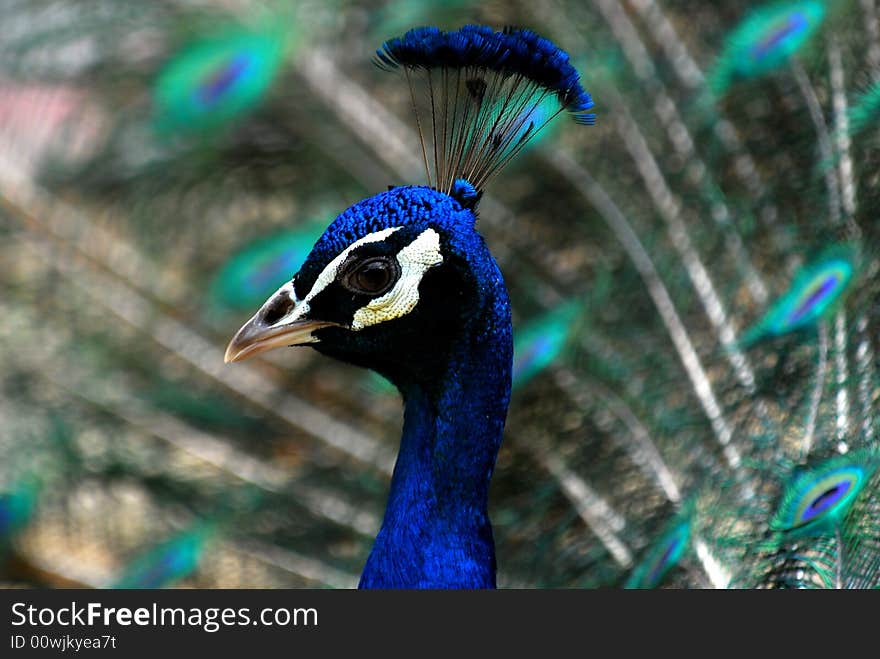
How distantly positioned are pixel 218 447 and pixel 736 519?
2.41 ft

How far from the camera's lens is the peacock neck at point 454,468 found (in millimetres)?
1018

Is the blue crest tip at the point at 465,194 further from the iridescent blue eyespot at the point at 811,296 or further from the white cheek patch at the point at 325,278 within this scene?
the iridescent blue eyespot at the point at 811,296

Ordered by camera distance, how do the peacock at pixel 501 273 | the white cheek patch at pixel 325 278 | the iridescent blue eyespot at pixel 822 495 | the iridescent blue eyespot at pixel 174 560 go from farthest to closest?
1. the iridescent blue eyespot at pixel 174 560
2. the peacock at pixel 501 273
3. the iridescent blue eyespot at pixel 822 495
4. the white cheek patch at pixel 325 278

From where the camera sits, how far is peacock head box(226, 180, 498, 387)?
0.98 meters

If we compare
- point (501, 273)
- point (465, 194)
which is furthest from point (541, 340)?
point (465, 194)

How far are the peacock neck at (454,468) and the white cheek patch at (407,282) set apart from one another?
0.06 m

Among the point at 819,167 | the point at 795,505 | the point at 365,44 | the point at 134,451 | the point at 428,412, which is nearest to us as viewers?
the point at 428,412

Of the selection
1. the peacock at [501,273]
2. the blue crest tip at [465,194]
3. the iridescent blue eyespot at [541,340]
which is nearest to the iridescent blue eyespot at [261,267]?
the peacock at [501,273]

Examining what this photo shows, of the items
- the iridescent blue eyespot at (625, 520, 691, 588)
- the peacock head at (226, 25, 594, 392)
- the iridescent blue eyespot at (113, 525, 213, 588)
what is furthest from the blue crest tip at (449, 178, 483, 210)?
the iridescent blue eyespot at (113, 525, 213, 588)

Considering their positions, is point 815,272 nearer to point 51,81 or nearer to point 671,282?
point 671,282

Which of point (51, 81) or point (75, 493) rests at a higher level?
point (51, 81)

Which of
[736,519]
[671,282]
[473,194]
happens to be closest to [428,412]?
[473,194]

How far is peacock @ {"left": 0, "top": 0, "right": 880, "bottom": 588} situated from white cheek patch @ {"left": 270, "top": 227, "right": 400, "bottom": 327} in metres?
0.27

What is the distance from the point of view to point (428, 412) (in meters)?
1.04
